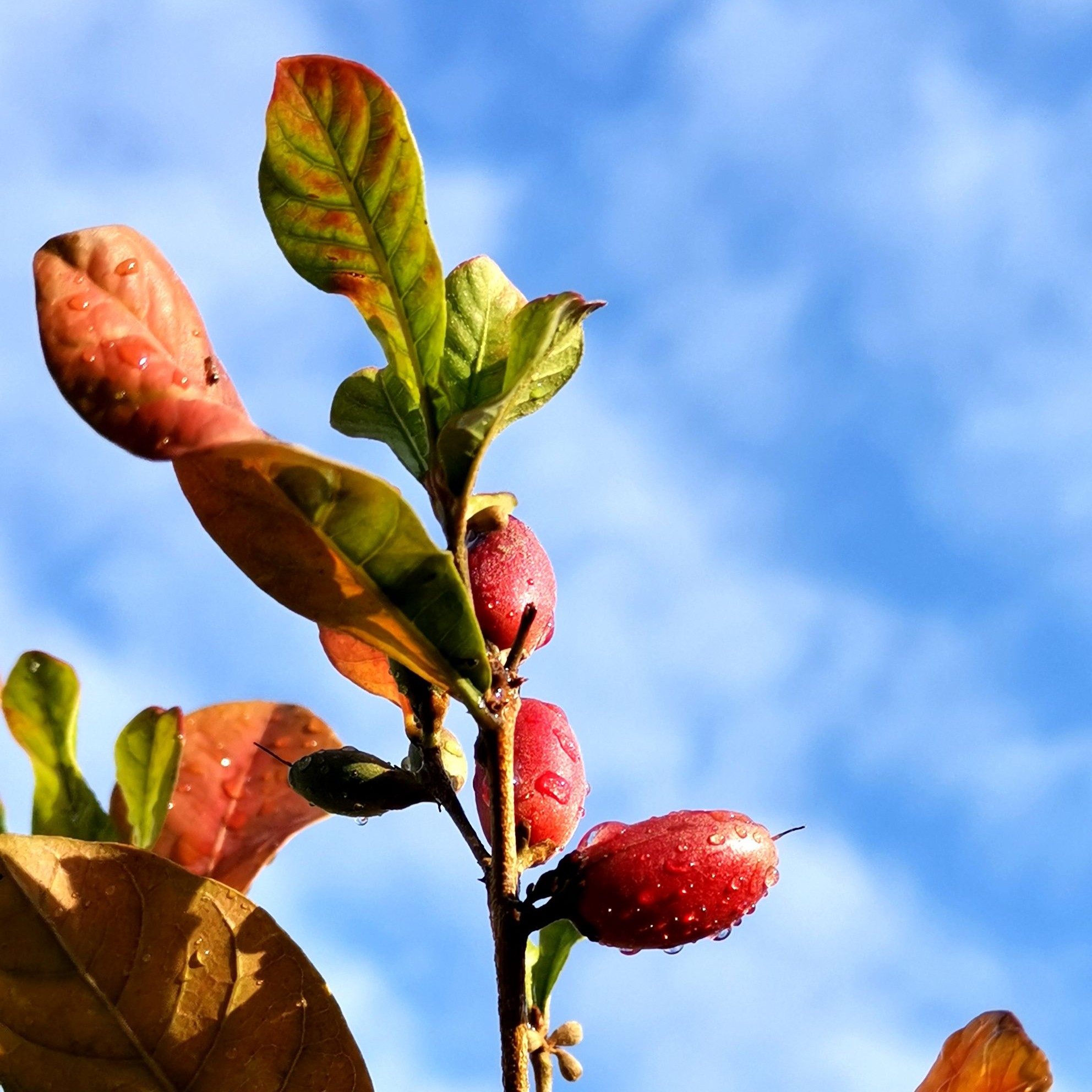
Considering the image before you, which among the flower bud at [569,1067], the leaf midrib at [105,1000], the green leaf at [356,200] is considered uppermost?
the green leaf at [356,200]

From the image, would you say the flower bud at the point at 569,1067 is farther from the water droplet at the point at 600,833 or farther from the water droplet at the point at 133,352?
the water droplet at the point at 133,352

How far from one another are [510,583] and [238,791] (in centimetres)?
80

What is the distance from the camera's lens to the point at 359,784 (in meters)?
1.47

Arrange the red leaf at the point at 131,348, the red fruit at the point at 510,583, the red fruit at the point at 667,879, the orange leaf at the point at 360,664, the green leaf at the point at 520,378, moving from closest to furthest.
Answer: the red leaf at the point at 131,348, the green leaf at the point at 520,378, the red fruit at the point at 667,879, the red fruit at the point at 510,583, the orange leaf at the point at 360,664

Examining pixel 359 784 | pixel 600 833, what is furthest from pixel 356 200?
pixel 600 833

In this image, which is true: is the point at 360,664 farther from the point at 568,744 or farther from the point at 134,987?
the point at 134,987

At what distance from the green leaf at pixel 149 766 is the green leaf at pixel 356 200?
0.58 metres

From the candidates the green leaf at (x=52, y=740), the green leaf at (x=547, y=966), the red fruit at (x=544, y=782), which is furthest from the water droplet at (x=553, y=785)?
the green leaf at (x=52, y=740)

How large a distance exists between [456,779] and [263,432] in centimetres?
54

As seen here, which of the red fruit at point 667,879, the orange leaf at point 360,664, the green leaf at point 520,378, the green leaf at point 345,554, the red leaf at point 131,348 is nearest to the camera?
the red leaf at point 131,348

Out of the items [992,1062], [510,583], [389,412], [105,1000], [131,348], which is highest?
[389,412]

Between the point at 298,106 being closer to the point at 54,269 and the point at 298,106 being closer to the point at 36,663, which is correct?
the point at 54,269

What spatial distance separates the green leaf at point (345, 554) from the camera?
127 centimetres

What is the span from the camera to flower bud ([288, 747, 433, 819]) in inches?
58.0
